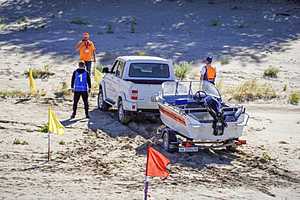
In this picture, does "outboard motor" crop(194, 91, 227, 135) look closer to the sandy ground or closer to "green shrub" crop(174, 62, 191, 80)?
the sandy ground

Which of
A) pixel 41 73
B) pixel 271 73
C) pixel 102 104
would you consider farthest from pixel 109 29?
pixel 102 104

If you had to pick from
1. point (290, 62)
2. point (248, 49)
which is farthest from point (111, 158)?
point (248, 49)

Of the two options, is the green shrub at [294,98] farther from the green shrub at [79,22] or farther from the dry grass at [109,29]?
the green shrub at [79,22]

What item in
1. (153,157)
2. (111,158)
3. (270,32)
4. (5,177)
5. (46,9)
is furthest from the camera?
(46,9)

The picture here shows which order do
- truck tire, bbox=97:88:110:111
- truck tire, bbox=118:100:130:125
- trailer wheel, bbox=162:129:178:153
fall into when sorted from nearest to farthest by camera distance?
trailer wheel, bbox=162:129:178:153 → truck tire, bbox=118:100:130:125 → truck tire, bbox=97:88:110:111

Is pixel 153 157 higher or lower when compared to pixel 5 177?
higher

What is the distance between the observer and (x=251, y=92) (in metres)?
22.9

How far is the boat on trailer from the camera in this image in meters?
14.5

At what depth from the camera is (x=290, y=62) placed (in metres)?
30.5

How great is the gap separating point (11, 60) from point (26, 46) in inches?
149

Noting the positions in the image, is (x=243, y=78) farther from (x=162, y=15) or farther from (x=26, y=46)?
(x=162, y=15)

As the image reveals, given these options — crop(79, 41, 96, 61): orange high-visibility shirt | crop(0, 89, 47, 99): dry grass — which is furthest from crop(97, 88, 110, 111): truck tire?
crop(79, 41, 96, 61): orange high-visibility shirt

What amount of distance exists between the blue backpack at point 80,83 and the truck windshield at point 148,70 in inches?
51.6

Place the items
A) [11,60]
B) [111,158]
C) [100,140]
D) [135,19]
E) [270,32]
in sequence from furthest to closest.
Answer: [135,19], [270,32], [11,60], [100,140], [111,158]
